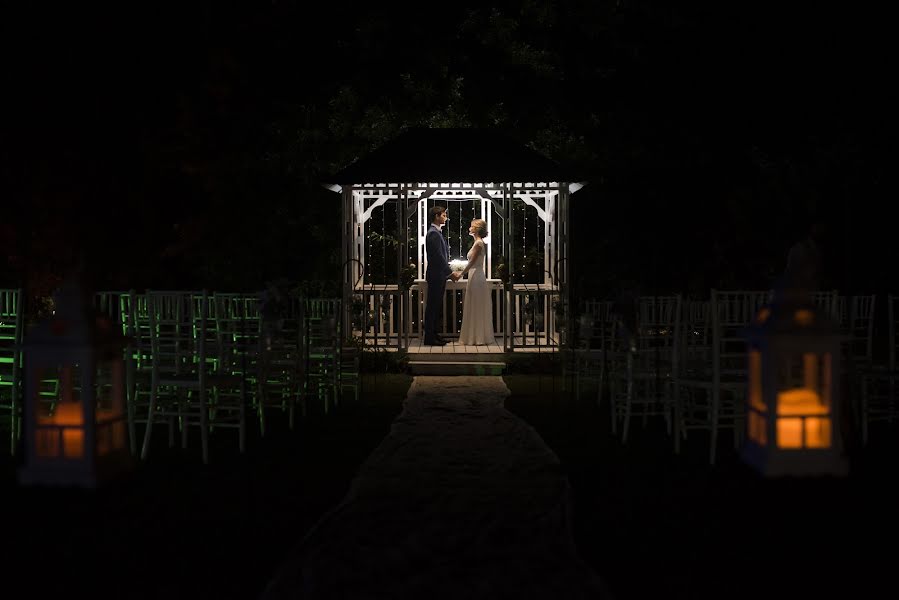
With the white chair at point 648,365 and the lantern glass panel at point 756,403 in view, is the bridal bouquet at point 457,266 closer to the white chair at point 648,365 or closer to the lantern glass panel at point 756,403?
the white chair at point 648,365

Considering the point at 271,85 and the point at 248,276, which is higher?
the point at 271,85

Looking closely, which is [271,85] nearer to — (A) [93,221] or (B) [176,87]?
(B) [176,87]

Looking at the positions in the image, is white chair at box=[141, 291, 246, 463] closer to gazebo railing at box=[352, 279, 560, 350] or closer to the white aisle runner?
the white aisle runner

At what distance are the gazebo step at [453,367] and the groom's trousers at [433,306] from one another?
Result: 4.04 ft

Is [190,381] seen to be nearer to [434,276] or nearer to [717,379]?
[717,379]

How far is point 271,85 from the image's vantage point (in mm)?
19156

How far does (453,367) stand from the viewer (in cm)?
1239

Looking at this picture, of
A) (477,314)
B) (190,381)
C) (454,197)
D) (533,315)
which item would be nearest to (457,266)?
(454,197)

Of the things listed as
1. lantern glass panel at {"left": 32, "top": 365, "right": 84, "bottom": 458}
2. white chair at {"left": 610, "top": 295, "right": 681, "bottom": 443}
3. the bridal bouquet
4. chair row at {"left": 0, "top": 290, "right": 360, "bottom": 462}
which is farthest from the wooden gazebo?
lantern glass panel at {"left": 32, "top": 365, "right": 84, "bottom": 458}

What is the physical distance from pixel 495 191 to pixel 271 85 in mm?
5884

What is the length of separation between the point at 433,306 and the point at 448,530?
358 inches

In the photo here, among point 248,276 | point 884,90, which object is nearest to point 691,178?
point 884,90

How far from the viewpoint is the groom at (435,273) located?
13375mm

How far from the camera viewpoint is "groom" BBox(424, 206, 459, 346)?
43.9 feet
